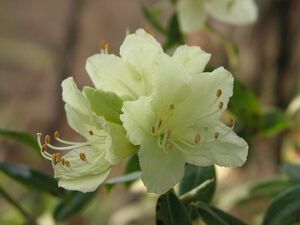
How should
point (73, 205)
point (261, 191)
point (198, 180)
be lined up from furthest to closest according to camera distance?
point (261, 191) → point (73, 205) → point (198, 180)

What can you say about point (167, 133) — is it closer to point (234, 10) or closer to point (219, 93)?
point (219, 93)

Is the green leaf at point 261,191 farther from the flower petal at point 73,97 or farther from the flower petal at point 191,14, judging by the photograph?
the flower petal at point 73,97

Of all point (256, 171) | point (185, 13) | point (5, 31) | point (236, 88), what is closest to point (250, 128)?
point (236, 88)

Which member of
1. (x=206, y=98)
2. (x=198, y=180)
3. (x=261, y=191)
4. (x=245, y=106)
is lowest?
(x=261, y=191)

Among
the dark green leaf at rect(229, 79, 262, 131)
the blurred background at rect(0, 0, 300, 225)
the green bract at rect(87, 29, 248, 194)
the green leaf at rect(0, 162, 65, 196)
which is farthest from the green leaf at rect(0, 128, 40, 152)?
the dark green leaf at rect(229, 79, 262, 131)

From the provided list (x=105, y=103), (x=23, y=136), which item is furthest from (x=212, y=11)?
(x=105, y=103)


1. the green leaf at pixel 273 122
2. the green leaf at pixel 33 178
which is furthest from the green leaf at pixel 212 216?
the green leaf at pixel 273 122

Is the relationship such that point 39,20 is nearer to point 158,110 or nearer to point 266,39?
point 266,39

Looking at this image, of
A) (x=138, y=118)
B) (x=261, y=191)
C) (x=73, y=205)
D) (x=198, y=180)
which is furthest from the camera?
(x=261, y=191)
